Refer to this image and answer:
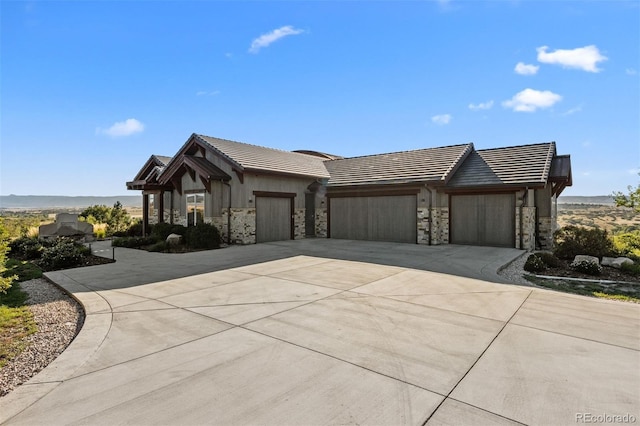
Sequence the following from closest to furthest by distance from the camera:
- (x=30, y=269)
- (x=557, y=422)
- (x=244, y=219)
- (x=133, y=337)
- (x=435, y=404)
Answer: (x=557, y=422), (x=435, y=404), (x=133, y=337), (x=30, y=269), (x=244, y=219)

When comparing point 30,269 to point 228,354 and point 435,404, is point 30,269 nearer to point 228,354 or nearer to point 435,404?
point 228,354

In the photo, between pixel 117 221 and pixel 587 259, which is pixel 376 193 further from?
pixel 117 221

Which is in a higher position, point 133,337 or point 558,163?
point 558,163

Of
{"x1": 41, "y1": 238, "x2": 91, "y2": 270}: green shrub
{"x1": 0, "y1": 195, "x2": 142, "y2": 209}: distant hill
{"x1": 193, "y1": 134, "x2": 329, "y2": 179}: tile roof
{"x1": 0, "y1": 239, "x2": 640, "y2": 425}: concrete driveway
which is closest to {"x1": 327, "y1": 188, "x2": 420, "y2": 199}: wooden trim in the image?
{"x1": 193, "y1": 134, "x2": 329, "y2": 179}: tile roof

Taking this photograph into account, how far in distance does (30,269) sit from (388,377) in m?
11.9

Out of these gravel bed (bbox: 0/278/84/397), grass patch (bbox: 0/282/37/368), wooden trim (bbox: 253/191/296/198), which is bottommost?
gravel bed (bbox: 0/278/84/397)

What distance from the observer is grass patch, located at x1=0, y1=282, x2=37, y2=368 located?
15.2ft

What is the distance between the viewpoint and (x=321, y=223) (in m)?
20.4

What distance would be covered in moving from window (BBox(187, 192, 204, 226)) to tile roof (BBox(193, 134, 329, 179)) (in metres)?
2.68

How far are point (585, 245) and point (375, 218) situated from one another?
913 centimetres

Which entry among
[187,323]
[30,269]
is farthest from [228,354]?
[30,269]

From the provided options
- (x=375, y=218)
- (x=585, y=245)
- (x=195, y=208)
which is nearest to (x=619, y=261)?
(x=585, y=245)

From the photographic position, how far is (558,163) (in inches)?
663

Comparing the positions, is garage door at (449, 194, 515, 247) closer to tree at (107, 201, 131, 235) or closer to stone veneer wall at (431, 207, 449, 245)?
stone veneer wall at (431, 207, 449, 245)
